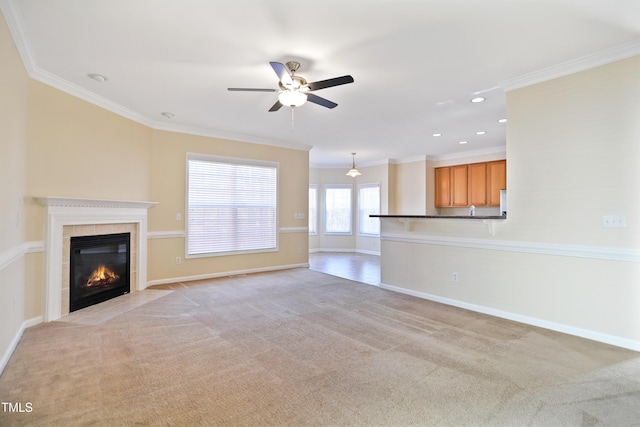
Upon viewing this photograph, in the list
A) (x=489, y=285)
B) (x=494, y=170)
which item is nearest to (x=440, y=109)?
(x=489, y=285)

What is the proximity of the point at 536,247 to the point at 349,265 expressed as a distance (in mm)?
4518

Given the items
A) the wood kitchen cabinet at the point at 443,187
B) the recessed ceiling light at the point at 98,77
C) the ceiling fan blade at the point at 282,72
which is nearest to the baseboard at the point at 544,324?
the ceiling fan blade at the point at 282,72

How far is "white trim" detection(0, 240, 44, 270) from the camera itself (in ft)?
8.11

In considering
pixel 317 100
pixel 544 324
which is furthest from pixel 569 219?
pixel 317 100

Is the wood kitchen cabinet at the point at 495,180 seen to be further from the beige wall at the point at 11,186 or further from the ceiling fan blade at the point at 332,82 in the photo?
the beige wall at the point at 11,186

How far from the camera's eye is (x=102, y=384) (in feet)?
7.56

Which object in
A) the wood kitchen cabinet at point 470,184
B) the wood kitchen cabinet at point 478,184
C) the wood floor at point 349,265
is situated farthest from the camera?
the wood kitchen cabinet at point 478,184

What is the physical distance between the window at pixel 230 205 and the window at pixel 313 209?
3474mm

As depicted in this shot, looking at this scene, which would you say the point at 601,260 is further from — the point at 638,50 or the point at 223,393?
the point at 223,393

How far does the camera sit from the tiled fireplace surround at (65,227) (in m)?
3.62

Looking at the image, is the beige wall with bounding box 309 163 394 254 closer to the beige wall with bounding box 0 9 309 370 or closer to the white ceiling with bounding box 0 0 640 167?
the beige wall with bounding box 0 9 309 370

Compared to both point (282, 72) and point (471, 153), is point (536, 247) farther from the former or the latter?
point (471, 153)

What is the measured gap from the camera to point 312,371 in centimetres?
250

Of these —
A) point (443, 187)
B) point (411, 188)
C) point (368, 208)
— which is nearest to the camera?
point (443, 187)
